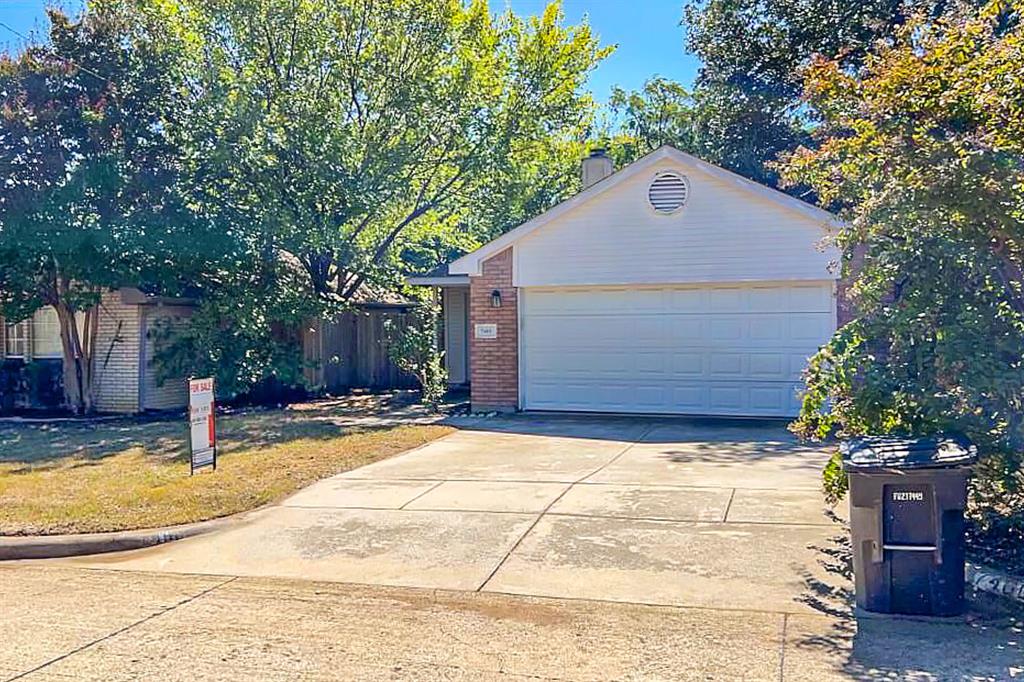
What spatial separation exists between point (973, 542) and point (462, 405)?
11.4m

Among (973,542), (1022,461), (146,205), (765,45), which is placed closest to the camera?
(1022,461)

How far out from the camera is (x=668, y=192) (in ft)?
47.5

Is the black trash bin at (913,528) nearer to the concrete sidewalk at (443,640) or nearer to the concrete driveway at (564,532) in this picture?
the concrete sidewalk at (443,640)

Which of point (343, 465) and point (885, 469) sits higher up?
point (885, 469)

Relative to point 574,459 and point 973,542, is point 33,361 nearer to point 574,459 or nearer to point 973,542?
point 574,459

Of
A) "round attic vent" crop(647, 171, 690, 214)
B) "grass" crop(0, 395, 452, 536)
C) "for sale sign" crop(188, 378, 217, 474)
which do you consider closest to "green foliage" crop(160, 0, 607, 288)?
"grass" crop(0, 395, 452, 536)

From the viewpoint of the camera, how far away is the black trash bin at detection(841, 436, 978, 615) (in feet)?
17.4

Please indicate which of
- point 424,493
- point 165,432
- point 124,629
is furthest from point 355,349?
point 124,629

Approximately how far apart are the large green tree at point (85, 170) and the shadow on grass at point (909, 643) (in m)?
13.5

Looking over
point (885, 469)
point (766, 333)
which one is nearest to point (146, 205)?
point (766, 333)

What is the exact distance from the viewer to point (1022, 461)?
6145mm

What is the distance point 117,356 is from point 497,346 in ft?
23.9

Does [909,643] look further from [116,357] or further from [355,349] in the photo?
[355,349]

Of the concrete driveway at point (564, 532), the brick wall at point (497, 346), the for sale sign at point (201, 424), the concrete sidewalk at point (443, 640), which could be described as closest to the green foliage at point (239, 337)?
the brick wall at point (497, 346)
